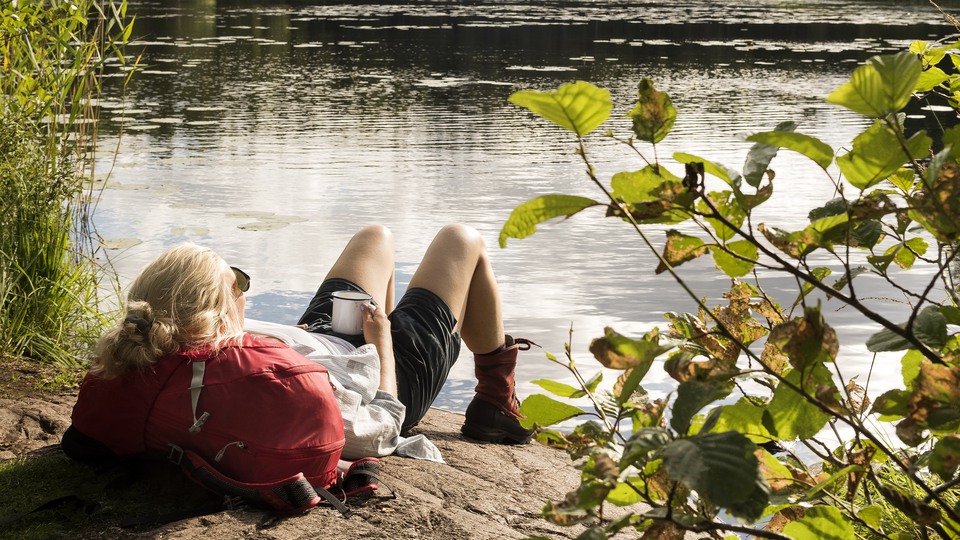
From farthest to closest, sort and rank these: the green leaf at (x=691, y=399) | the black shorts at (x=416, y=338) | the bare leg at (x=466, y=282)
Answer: the bare leg at (x=466, y=282) → the black shorts at (x=416, y=338) → the green leaf at (x=691, y=399)

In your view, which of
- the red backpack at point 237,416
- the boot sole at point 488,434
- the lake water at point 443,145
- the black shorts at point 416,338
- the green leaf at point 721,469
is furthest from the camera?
the lake water at point 443,145

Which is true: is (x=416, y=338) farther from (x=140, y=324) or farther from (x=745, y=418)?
(x=745, y=418)

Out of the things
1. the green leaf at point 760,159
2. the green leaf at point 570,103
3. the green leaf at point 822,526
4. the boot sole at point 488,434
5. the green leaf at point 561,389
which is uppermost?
the green leaf at point 570,103

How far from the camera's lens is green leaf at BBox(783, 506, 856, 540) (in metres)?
1.10

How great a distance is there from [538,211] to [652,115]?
0.16 metres

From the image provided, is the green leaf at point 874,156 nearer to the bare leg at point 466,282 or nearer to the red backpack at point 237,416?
the red backpack at point 237,416

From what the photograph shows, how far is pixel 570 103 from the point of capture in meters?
1.02

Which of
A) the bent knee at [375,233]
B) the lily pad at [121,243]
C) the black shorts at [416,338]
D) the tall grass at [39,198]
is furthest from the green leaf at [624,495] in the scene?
the lily pad at [121,243]

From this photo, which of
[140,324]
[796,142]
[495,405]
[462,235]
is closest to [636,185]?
[796,142]

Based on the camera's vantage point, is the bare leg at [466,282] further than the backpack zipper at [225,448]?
Yes

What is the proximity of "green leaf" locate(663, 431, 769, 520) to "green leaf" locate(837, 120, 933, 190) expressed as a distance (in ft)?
1.13

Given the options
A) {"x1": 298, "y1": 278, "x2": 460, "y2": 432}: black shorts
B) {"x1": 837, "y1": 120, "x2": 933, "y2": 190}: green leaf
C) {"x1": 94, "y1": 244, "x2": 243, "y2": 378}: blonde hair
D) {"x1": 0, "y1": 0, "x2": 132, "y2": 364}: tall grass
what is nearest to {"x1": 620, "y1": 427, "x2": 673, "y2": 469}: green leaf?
{"x1": 837, "y1": 120, "x2": 933, "y2": 190}: green leaf

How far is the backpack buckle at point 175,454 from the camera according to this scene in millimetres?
2467

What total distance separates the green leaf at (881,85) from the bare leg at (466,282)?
2.69 m
